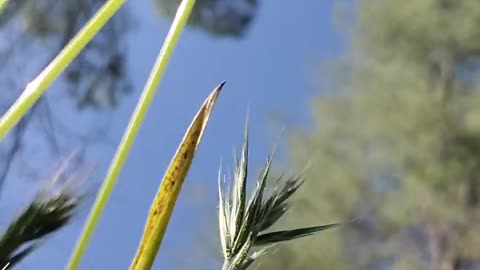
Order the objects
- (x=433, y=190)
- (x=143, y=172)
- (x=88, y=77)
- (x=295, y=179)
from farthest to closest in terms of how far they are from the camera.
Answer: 1. (x=433, y=190)
2. (x=88, y=77)
3. (x=143, y=172)
4. (x=295, y=179)

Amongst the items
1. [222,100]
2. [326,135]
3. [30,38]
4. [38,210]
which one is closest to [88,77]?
[30,38]

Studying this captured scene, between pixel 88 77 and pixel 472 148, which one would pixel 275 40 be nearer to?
pixel 88 77

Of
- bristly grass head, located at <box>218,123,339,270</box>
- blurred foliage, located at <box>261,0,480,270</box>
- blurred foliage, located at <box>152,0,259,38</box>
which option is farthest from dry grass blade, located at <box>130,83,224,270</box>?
blurred foliage, located at <box>261,0,480,270</box>

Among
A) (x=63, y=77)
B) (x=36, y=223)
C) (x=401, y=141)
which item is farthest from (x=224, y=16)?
(x=36, y=223)

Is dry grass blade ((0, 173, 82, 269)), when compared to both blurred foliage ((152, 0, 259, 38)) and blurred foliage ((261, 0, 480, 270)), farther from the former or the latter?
blurred foliage ((261, 0, 480, 270))

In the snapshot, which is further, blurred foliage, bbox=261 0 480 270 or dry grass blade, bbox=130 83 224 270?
blurred foliage, bbox=261 0 480 270

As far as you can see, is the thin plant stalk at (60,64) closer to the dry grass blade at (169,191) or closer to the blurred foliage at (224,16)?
the dry grass blade at (169,191)
